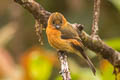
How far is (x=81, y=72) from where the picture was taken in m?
4.34

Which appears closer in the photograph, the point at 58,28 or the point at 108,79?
the point at 108,79

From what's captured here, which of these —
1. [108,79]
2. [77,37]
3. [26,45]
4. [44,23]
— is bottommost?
[108,79]

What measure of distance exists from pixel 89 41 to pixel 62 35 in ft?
1.21

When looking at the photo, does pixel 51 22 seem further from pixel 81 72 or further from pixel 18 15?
pixel 18 15

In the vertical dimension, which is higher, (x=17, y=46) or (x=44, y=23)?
(x=17, y=46)

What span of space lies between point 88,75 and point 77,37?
62 centimetres

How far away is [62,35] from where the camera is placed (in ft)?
13.2

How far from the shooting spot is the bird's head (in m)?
3.85

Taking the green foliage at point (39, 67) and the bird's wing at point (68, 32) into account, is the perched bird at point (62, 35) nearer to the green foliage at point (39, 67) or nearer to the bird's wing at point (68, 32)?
the bird's wing at point (68, 32)

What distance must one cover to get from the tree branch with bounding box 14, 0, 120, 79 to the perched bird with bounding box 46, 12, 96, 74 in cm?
7

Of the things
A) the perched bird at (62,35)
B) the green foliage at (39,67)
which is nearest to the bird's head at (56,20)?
the perched bird at (62,35)

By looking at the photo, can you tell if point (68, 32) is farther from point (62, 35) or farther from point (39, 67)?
point (39, 67)

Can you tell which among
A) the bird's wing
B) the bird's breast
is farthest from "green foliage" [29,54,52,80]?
the bird's wing

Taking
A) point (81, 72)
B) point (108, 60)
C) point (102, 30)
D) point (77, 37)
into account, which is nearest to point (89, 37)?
point (77, 37)
